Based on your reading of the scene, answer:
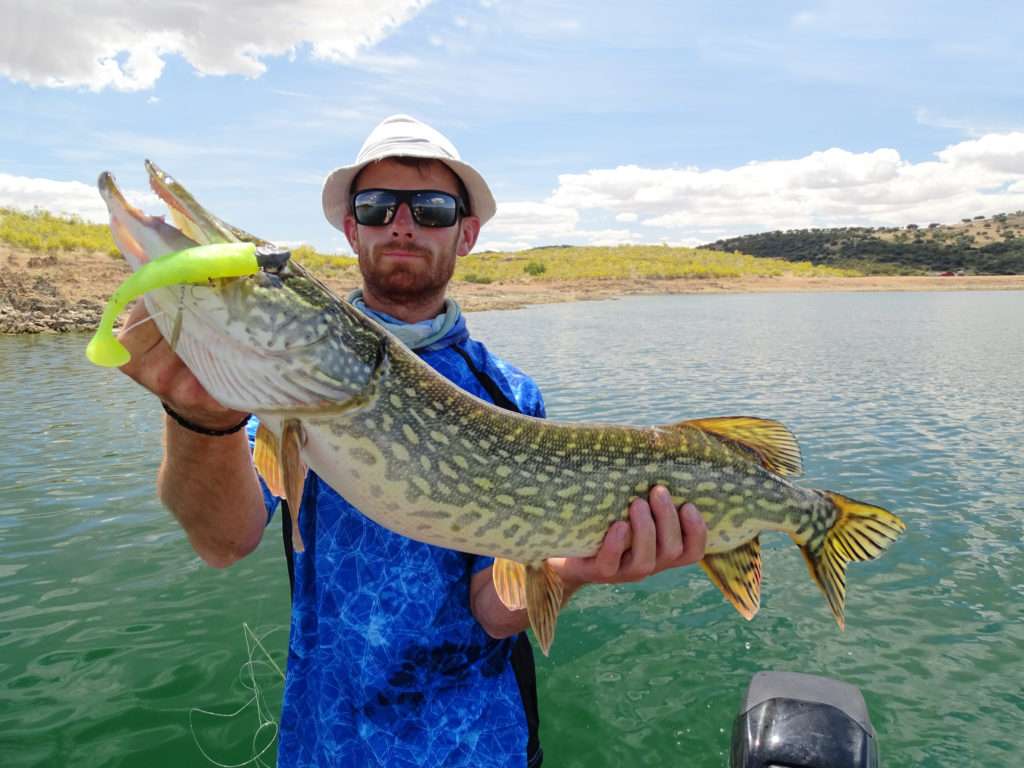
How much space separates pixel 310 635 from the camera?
2.26 m

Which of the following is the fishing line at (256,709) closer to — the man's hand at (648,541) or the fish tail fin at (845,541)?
the man's hand at (648,541)

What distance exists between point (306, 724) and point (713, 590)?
4.01 m

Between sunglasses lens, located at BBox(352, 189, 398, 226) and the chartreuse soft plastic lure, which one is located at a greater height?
sunglasses lens, located at BBox(352, 189, 398, 226)

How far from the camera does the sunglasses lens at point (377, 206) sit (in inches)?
105

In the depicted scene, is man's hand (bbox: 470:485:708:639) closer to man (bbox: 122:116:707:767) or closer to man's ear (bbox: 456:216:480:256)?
man (bbox: 122:116:707:767)

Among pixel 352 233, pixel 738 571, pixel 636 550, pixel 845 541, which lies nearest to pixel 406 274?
pixel 352 233

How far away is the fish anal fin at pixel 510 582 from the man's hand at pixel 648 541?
24 cm

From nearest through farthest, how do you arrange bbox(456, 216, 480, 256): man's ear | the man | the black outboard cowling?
the man → the black outboard cowling → bbox(456, 216, 480, 256): man's ear

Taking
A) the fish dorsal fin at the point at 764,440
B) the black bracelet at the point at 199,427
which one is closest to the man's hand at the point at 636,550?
the fish dorsal fin at the point at 764,440

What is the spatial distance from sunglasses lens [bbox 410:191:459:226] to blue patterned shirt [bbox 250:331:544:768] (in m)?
1.04

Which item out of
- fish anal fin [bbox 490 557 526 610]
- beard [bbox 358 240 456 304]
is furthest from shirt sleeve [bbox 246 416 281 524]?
fish anal fin [bbox 490 557 526 610]

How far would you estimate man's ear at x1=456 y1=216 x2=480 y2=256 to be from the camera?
2.95 metres

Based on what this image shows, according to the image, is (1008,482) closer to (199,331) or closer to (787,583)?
(787,583)

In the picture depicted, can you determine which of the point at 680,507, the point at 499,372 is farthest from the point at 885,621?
the point at 499,372
